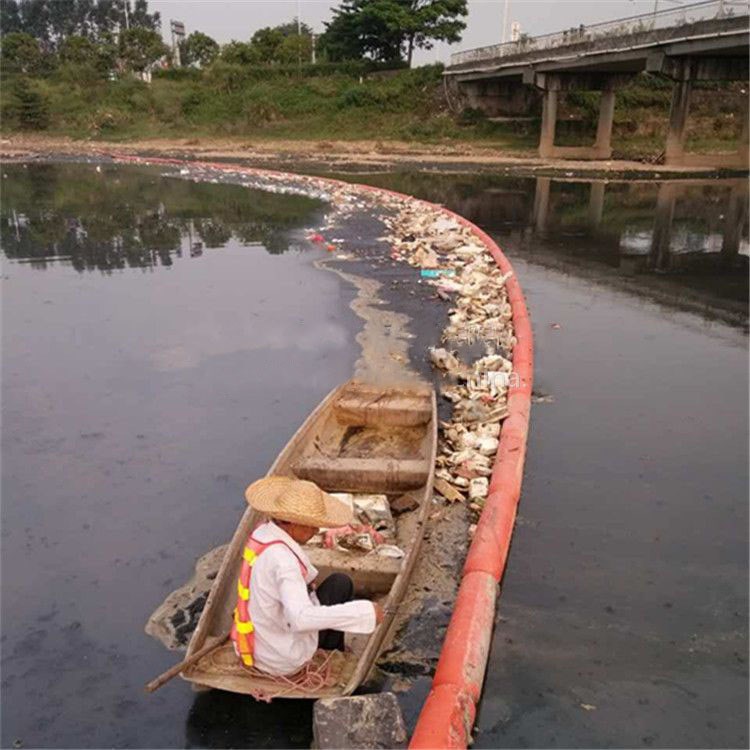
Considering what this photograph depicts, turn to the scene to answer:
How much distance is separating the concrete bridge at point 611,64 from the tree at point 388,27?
443 centimetres

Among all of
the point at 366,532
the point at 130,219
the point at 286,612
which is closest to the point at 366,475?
the point at 366,532

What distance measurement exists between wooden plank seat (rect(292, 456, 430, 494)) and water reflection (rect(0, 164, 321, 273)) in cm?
1075

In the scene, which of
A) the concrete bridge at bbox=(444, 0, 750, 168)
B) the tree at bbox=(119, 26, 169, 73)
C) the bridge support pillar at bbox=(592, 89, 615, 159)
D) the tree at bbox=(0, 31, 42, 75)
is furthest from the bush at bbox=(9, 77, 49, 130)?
the bridge support pillar at bbox=(592, 89, 615, 159)

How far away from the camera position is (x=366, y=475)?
232 inches

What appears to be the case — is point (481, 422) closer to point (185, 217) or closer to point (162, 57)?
point (185, 217)

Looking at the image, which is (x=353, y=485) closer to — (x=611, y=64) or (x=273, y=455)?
(x=273, y=455)

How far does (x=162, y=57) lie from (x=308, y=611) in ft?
229

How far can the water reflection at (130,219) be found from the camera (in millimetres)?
16719

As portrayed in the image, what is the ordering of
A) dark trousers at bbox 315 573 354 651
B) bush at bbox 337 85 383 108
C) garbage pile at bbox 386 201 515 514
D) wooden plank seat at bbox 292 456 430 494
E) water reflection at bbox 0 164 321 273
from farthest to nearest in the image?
bush at bbox 337 85 383 108
water reflection at bbox 0 164 321 273
garbage pile at bbox 386 201 515 514
wooden plank seat at bbox 292 456 430 494
dark trousers at bbox 315 573 354 651

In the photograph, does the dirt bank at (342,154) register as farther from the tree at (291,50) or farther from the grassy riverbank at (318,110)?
the tree at (291,50)

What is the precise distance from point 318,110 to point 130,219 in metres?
31.8

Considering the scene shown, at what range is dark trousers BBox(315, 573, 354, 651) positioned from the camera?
3.95 metres

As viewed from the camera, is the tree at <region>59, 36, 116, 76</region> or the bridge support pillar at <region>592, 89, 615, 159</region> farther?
the tree at <region>59, 36, 116, 76</region>

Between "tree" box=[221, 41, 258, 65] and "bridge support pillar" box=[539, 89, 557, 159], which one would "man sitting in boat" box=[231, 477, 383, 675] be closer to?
"bridge support pillar" box=[539, 89, 557, 159]
